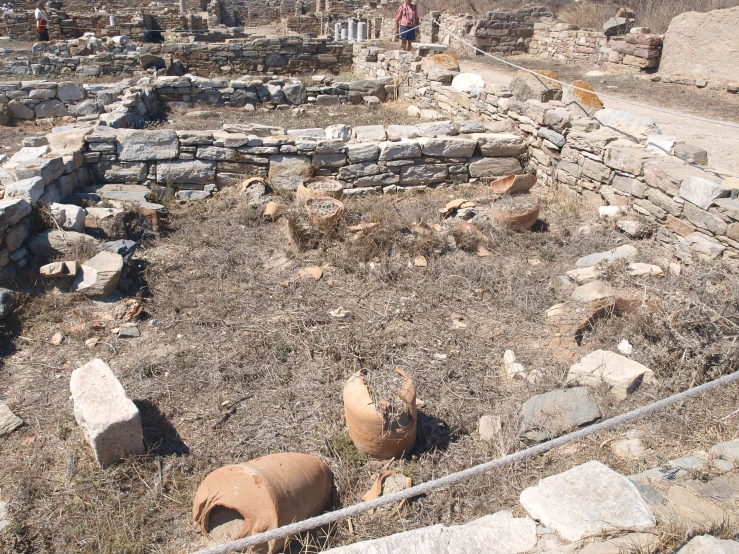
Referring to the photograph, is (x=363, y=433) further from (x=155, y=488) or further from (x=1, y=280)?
(x=1, y=280)

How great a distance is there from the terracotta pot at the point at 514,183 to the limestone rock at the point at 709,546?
5120mm

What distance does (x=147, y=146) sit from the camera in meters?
6.94

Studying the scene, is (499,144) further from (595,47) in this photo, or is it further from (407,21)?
(595,47)

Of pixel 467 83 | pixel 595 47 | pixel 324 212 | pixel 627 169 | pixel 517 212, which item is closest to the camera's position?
pixel 324 212

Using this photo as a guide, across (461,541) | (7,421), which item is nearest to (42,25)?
(7,421)

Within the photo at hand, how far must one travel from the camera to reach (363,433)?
3281 millimetres

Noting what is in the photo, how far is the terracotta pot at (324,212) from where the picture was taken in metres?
5.74

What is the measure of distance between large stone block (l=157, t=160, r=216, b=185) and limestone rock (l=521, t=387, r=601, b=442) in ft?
16.8

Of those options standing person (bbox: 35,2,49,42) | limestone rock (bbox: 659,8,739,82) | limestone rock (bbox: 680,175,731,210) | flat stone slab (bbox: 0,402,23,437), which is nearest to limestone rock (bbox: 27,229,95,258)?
flat stone slab (bbox: 0,402,23,437)

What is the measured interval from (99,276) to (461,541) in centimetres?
377

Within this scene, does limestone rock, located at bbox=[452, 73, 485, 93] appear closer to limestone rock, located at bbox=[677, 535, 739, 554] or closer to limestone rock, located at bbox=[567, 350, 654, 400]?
limestone rock, located at bbox=[567, 350, 654, 400]

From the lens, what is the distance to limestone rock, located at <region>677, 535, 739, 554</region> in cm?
213

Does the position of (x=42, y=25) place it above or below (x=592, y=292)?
above

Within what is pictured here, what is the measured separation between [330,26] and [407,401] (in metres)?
20.3
